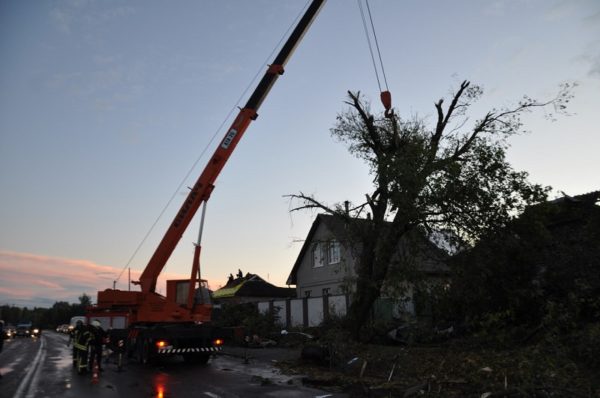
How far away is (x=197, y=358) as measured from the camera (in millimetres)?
16328

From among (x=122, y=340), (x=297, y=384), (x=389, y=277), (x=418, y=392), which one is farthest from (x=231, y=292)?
(x=418, y=392)

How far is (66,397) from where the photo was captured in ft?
32.0

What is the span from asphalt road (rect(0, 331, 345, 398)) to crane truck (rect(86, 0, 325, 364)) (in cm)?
82

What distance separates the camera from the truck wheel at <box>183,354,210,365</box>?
16.1 m

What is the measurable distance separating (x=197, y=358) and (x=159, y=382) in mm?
4781

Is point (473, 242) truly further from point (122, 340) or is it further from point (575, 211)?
point (122, 340)

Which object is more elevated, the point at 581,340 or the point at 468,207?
the point at 468,207

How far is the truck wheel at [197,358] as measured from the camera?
1609 centimetres

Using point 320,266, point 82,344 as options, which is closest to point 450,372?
point 82,344

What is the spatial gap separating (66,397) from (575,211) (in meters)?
15.3

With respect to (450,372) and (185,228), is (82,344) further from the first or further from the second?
(450,372)

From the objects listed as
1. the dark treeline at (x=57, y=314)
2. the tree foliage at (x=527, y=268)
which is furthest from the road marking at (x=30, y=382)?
the dark treeline at (x=57, y=314)

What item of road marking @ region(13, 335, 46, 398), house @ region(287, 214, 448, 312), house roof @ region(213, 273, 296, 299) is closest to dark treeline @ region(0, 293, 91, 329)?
house roof @ region(213, 273, 296, 299)

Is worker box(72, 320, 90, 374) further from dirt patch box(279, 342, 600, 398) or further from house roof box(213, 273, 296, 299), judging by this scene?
house roof box(213, 273, 296, 299)
